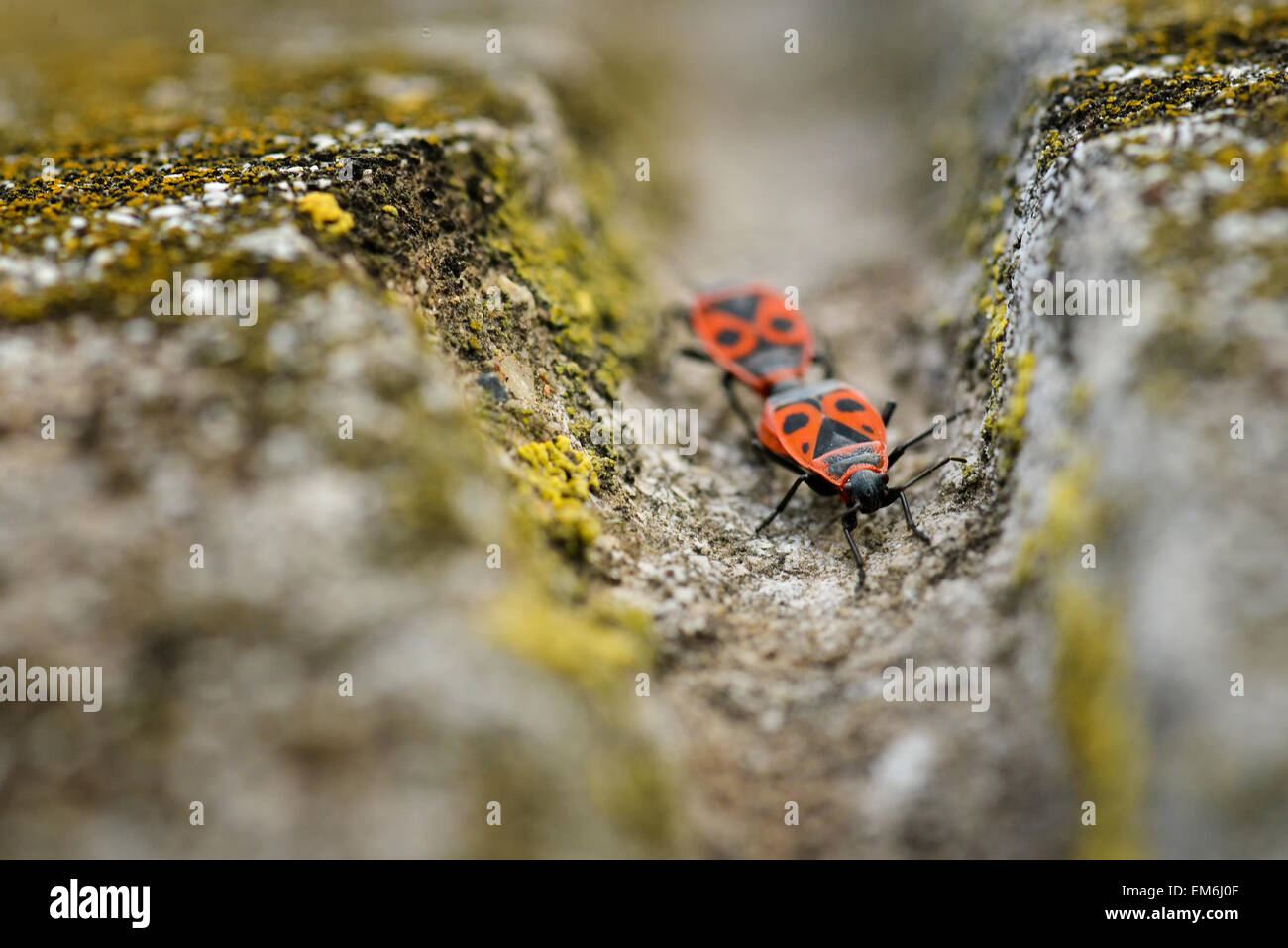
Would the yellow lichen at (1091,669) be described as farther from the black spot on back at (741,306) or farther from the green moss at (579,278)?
the black spot on back at (741,306)

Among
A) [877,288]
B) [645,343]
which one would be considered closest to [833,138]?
[877,288]

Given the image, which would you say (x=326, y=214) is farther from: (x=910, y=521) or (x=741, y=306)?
(x=910, y=521)

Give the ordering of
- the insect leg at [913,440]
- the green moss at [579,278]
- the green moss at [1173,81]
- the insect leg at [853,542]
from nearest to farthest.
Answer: the green moss at [1173,81] < the insect leg at [853,542] < the insect leg at [913,440] < the green moss at [579,278]

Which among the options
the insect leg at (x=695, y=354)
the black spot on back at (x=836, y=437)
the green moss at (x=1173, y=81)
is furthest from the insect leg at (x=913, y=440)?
the insect leg at (x=695, y=354)

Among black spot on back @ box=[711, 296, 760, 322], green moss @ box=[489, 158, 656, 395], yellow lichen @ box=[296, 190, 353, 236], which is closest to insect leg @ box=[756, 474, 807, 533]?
green moss @ box=[489, 158, 656, 395]
